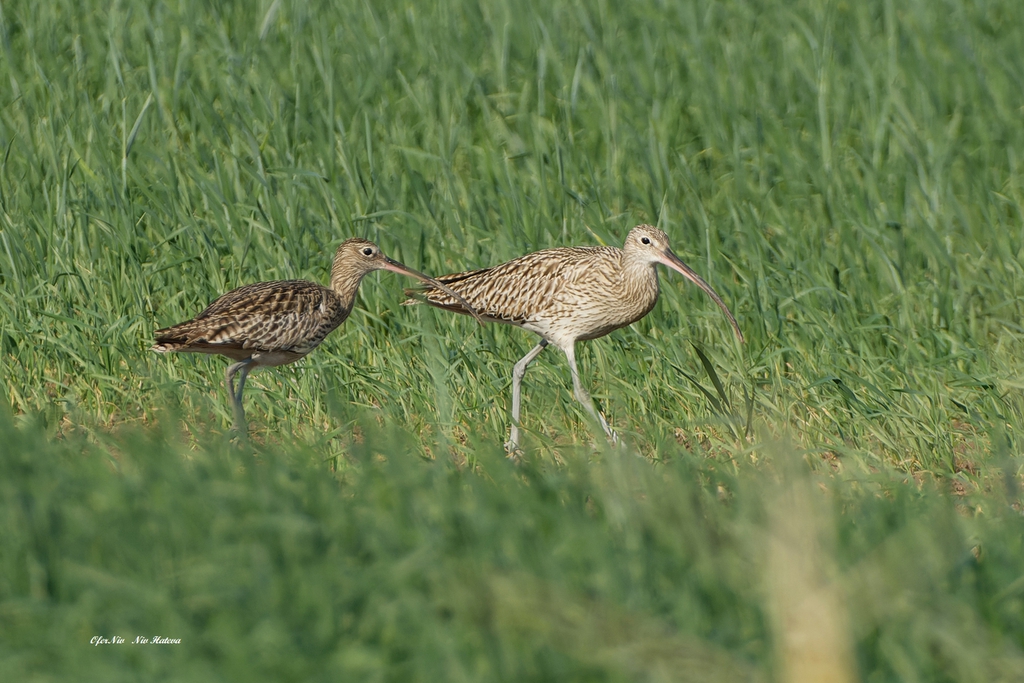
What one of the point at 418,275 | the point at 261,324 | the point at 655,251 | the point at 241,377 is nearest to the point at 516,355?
the point at 418,275

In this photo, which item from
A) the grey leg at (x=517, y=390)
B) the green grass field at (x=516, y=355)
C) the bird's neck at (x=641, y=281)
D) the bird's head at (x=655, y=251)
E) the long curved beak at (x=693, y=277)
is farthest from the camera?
the bird's neck at (x=641, y=281)

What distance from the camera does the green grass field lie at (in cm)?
343

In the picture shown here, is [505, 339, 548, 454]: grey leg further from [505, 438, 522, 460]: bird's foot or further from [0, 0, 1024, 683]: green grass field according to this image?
[0, 0, 1024, 683]: green grass field

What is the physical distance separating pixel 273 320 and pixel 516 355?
188 centimetres

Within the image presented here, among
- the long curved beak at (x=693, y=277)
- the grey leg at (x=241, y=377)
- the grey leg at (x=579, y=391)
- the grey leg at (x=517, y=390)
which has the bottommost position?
the grey leg at (x=517, y=390)

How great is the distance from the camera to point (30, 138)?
8.70 metres

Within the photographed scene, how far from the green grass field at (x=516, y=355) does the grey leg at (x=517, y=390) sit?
0.51 ft

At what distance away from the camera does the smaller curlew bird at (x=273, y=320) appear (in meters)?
6.37

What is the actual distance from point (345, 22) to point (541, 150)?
2980 mm

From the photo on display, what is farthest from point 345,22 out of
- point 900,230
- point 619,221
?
point 900,230

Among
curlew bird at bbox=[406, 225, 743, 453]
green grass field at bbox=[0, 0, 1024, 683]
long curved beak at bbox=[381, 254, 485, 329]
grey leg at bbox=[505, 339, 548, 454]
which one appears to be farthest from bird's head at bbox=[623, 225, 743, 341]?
long curved beak at bbox=[381, 254, 485, 329]

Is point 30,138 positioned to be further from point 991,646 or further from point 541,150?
point 991,646

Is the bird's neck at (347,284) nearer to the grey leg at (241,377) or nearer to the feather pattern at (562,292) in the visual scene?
the feather pattern at (562,292)

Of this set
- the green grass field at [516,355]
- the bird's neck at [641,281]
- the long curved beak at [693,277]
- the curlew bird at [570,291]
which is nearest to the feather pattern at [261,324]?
the green grass field at [516,355]
